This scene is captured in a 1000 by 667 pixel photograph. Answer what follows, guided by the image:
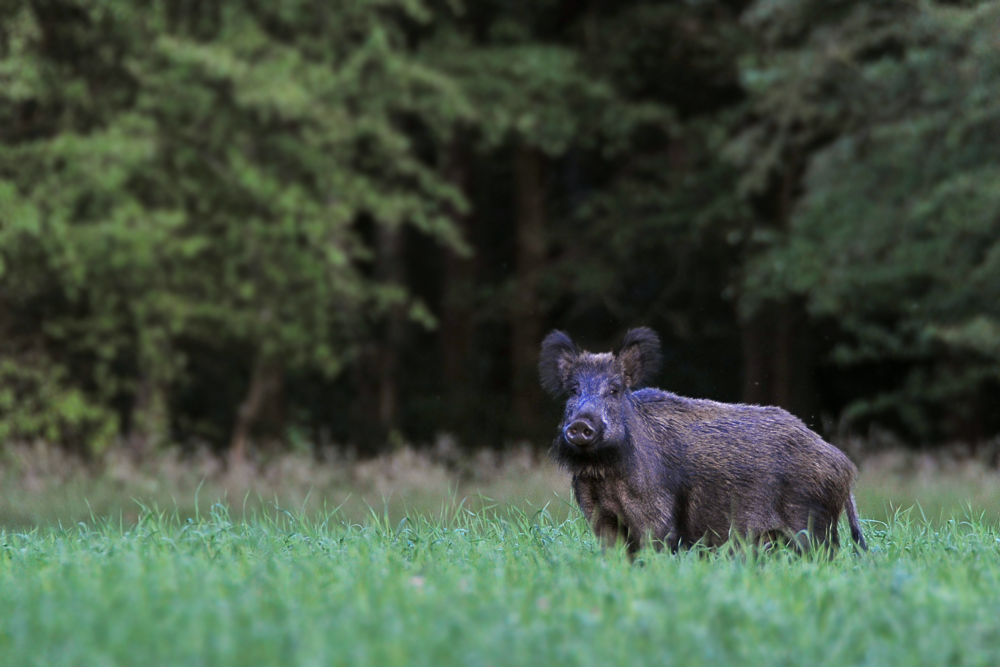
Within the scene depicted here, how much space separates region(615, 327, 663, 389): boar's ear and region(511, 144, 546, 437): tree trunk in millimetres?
12284

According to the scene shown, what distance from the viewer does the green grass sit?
3812 mm

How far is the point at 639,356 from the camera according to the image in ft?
20.8

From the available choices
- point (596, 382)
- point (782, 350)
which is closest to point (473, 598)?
point (596, 382)

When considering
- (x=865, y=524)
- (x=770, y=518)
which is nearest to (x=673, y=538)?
(x=770, y=518)

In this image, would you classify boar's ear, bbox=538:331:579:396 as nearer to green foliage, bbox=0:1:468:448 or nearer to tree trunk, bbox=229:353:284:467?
green foliage, bbox=0:1:468:448

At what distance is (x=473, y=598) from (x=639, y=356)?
7.22 ft

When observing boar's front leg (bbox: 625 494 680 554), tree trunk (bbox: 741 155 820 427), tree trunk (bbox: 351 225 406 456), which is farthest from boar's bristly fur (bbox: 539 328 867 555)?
tree trunk (bbox: 351 225 406 456)

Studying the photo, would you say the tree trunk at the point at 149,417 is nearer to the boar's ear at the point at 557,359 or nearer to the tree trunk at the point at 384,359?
the tree trunk at the point at 384,359

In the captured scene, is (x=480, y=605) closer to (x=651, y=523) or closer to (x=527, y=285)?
(x=651, y=523)

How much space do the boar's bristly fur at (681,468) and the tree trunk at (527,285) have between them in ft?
40.2

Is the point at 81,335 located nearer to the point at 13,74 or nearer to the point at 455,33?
the point at 13,74

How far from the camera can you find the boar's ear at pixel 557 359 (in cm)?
636

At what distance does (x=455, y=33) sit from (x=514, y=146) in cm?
312

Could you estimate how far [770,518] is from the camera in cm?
626
